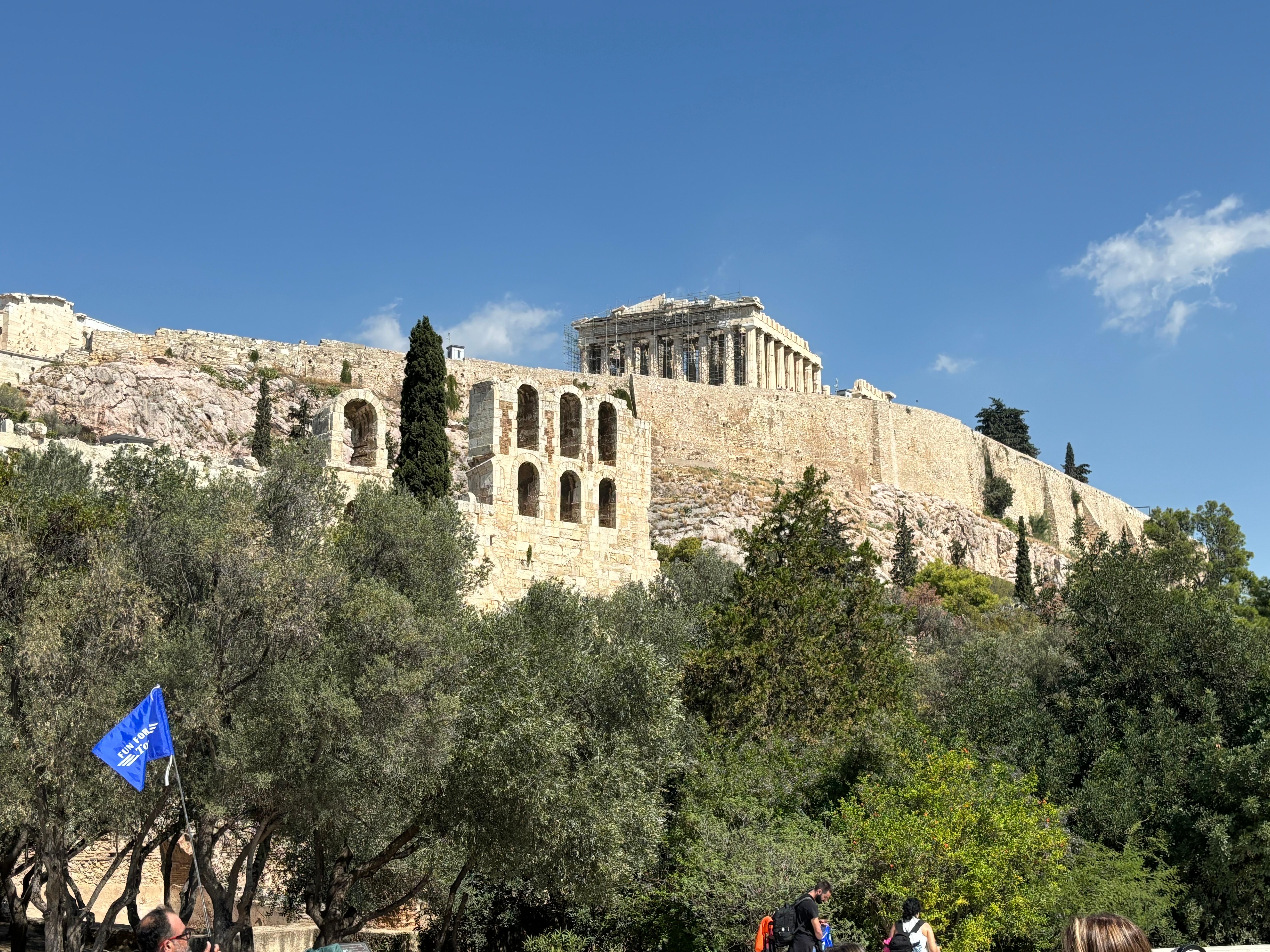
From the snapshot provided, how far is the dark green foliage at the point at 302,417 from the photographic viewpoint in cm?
4269

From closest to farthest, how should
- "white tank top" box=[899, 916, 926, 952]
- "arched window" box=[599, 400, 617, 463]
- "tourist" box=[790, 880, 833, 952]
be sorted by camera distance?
1. "white tank top" box=[899, 916, 926, 952]
2. "tourist" box=[790, 880, 833, 952]
3. "arched window" box=[599, 400, 617, 463]

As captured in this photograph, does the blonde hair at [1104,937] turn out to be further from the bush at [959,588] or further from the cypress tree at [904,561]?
the cypress tree at [904,561]

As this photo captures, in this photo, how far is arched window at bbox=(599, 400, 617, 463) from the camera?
105 feet

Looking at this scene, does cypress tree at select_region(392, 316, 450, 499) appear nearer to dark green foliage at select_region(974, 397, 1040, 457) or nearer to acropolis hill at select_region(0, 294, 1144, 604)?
acropolis hill at select_region(0, 294, 1144, 604)

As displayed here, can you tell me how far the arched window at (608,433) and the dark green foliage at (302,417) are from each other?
10552 millimetres

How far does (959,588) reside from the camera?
56.2 m

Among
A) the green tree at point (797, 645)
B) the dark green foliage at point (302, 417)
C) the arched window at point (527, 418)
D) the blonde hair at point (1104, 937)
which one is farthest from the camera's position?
the dark green foliage at point (302, 417)

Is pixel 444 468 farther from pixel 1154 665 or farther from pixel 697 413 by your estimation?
pixel 697 413

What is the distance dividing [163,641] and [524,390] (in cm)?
1873

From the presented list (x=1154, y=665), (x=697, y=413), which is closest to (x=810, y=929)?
(x=1154, y=665)

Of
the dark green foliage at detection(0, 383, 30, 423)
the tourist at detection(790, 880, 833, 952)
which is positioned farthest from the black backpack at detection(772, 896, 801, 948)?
the dark green foliage at detection(0, 383, 30, 423)

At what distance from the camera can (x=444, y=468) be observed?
26.7 metres

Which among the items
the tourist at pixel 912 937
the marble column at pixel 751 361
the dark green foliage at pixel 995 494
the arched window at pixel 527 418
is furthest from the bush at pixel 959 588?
the tourist at pixel 912 937

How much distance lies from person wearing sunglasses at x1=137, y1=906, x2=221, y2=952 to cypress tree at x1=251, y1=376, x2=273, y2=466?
2023cm
